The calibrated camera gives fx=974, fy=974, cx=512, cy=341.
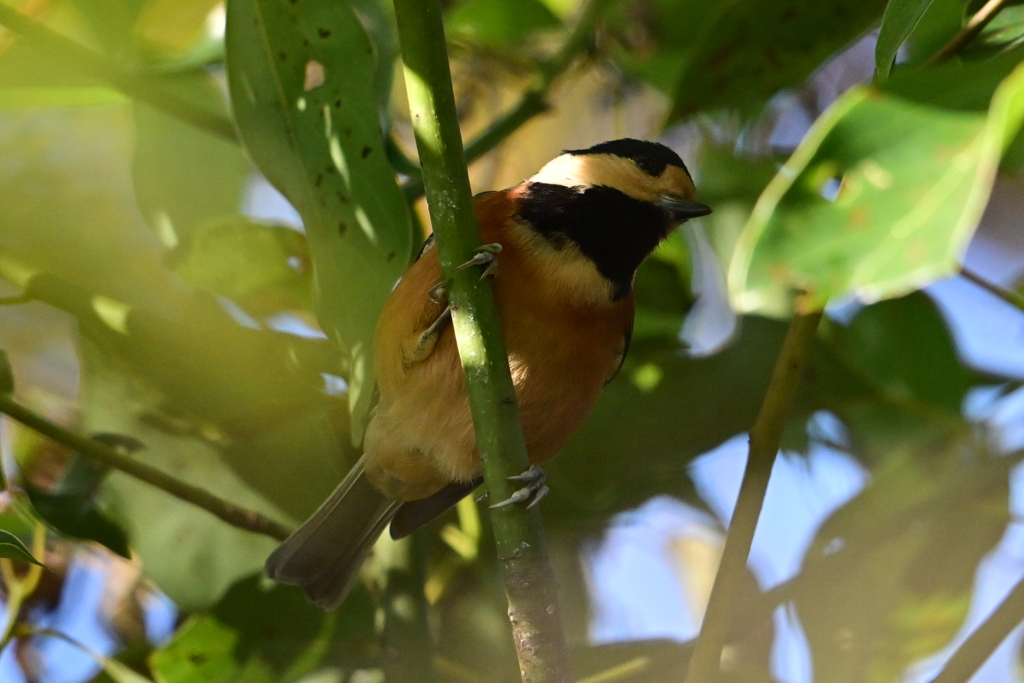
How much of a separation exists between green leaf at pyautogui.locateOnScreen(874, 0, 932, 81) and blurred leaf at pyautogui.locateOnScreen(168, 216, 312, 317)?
1.33m

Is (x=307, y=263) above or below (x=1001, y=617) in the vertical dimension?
above

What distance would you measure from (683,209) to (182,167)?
3.92 ft

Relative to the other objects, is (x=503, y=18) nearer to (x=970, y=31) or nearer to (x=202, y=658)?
(x=970, y=31)

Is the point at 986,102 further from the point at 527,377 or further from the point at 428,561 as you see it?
the point at 428,561

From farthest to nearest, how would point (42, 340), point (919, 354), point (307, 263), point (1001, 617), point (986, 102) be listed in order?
point (42, 340) < point (307, 263) < point (919, 354) < point (1001, 617) < point (986, 102)

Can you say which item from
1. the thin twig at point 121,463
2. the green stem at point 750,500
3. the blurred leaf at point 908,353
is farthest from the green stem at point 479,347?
the blurred leaf at point 908,353

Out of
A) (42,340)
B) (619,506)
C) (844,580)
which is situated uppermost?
(42,340)

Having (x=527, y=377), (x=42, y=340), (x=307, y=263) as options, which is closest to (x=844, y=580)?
(x=527, y=377)

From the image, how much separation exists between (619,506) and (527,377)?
47 centimetres

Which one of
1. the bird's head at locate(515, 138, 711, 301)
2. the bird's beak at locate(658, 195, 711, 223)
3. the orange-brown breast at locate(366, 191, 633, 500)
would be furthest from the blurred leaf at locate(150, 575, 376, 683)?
the bird's beak at locate(658, 195, 711, 223)

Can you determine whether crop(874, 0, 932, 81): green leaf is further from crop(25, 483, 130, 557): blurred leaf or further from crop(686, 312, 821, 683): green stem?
crop(25, 483, 130, 557): blurred leaf

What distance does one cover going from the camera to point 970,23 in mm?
1533

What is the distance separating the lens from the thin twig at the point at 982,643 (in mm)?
1487

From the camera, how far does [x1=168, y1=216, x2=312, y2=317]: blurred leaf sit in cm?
216
